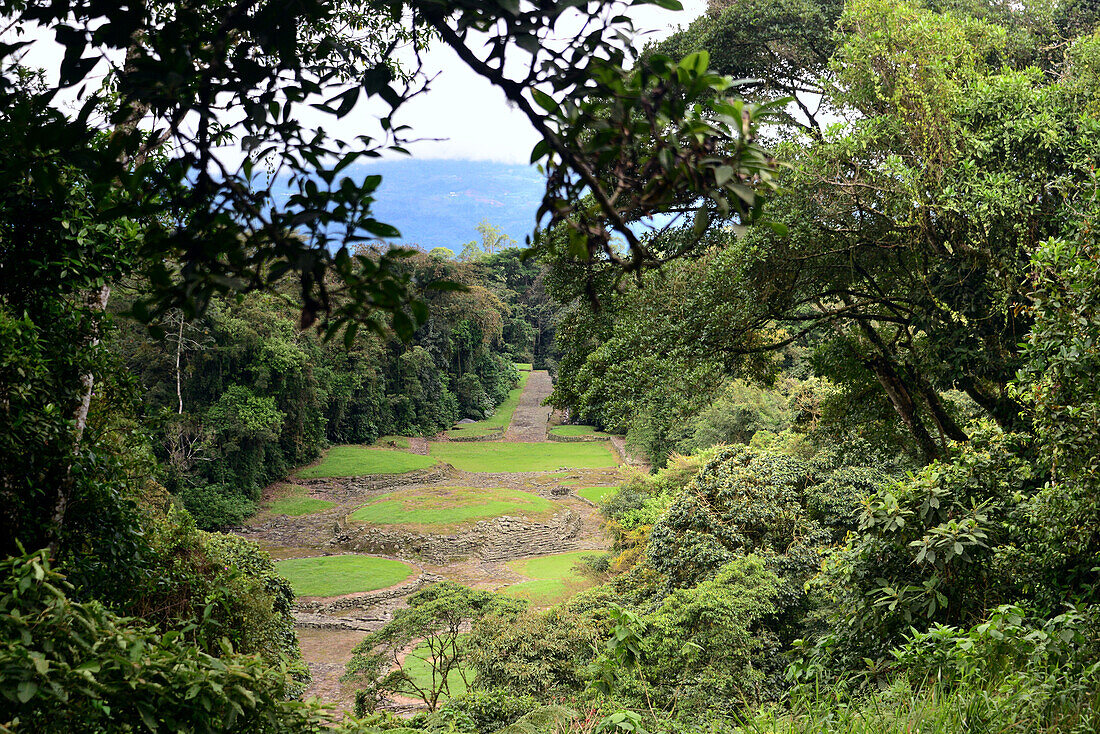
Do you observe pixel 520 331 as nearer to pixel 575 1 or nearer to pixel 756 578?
pixel 756 578

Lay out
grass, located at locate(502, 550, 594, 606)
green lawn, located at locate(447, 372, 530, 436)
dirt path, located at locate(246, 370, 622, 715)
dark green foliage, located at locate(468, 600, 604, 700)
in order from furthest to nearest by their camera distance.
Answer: green lawn, located at locate(447, 372, 530, 436) < grass, located at locate(502, 550, 594, 606) < dirt path, located at locate(246, 370, 622, 715) < dark green foliage, located at locate(468, 600, 604, 700)

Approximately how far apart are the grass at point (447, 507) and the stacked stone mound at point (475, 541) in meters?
0.57

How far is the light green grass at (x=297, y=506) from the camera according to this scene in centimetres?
2241

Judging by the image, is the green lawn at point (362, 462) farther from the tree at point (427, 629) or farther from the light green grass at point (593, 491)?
the tree at point (427, 629)

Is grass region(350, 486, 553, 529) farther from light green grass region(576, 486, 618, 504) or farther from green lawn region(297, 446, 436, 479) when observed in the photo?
green lawn region(297, 446, 436, 479)

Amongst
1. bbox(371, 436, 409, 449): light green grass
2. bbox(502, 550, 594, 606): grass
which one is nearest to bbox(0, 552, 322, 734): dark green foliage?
bbox(502, 550, 594, 606): grass

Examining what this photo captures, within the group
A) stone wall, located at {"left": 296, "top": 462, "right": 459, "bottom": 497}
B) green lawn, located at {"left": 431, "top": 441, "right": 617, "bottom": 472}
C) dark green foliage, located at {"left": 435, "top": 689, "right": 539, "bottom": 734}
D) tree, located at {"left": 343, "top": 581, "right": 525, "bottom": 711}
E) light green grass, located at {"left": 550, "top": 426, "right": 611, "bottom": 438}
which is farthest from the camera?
light green grass, located at {"left": 550, "top": 426, "right": 611, "bottom": 438}

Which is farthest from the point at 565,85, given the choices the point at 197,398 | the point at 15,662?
the point at 197,398

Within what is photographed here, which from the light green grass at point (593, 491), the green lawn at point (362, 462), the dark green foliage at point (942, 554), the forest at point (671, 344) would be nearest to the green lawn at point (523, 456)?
the green lawn at point (362, 462)

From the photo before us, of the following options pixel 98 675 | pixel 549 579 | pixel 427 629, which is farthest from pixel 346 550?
pixel 98 675

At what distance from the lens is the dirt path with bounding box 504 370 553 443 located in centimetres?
3723

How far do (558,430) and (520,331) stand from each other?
503 inches

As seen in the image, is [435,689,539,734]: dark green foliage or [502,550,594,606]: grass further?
[502,550,594,606]: grass

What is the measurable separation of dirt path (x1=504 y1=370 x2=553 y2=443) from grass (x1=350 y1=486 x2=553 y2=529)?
961 centimetres
